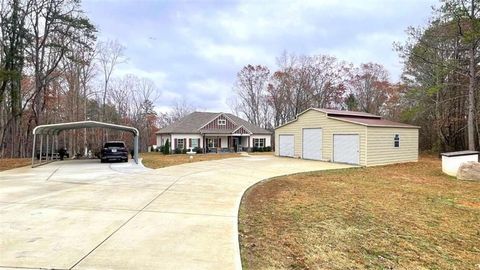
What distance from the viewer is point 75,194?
322 inches

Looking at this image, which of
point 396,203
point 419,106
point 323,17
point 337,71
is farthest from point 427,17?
point 396,203

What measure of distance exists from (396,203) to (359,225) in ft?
9.38

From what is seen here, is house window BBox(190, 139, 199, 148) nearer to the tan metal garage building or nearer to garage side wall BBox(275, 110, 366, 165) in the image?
garage side wall BBox(275, 110, 366, 165)

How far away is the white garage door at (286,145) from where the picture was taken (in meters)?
24.6

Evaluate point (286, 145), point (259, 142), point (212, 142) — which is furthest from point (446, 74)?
point (212, 142)

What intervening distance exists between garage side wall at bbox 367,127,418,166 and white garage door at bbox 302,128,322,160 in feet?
12.9

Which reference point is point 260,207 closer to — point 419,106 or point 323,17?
point 323,17

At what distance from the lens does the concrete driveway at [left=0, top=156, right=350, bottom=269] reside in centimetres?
373

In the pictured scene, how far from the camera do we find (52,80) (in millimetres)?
26391

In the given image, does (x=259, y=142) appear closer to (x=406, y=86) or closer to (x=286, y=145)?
(x=286, y=145)

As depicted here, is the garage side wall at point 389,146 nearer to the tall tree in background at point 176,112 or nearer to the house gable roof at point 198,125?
the house gable roof at point 198,125

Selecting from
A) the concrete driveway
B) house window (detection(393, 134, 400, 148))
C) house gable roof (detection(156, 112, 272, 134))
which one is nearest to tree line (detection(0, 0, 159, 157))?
house gable roof (detection(156, 112, 272, 134))

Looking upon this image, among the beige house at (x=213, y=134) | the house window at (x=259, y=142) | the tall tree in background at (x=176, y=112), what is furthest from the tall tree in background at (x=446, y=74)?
the tall tree in background at (x=176, y=112)

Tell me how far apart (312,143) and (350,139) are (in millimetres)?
3551
